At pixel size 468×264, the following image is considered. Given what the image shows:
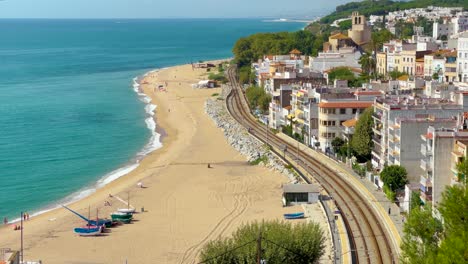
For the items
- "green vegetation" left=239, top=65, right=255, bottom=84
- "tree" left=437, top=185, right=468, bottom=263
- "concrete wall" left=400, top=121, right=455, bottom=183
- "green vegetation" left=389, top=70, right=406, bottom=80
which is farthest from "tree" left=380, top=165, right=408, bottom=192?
"green vegetation" left=239, top=65, right=255, bottom=84

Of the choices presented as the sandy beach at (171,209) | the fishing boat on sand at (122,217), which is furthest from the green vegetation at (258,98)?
the fishing boat on sand at (122,217)

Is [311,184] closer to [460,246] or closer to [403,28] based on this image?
[460,246]

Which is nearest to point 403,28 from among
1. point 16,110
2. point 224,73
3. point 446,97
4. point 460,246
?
point 224,73

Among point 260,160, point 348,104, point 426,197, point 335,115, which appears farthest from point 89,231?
point 348,104

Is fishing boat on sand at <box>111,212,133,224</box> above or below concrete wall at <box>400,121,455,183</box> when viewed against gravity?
below

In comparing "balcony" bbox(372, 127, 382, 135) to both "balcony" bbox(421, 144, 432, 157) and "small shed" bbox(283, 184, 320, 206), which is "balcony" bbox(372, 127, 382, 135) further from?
"balcony" bbox(421, 144, 432, 157)

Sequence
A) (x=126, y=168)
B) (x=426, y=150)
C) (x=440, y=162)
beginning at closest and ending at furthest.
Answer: (x=440, y=162), (x=426, y=150), (x=126, y=168)

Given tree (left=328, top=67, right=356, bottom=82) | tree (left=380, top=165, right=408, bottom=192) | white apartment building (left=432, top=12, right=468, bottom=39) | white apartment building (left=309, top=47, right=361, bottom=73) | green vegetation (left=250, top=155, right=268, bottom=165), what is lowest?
green vegetation (left=250, top=155, right=268, bottom=165)

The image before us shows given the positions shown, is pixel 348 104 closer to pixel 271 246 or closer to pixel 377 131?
pixel 377 131

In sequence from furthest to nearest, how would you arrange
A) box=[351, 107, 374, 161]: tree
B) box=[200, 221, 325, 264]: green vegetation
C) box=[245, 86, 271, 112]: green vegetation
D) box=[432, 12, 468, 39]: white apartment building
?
1. box=[432, 12, 468, 39]: white apartment building
2. box=[245, 86, 271, 112]: green vegetation
3. box=[351, 107, 374, 161]: tree
4. box=[200, 221, 325, 264]: green vegetation
